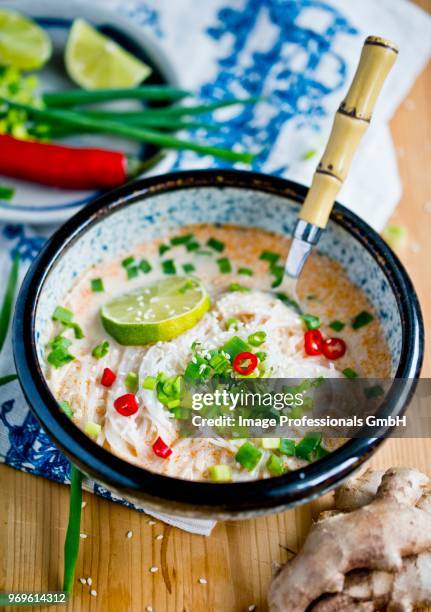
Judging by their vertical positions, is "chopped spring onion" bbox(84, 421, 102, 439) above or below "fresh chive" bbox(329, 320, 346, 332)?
below

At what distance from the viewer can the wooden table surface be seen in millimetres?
2068

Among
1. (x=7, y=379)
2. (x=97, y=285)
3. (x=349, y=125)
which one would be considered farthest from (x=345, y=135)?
(x=7, y=379)

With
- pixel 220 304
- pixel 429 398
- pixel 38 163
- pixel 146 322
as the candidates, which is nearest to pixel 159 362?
pixel 146 322

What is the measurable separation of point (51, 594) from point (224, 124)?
2.02 m

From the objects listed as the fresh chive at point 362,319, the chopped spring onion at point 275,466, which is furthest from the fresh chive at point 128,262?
the chopped spring onion at point 275,466

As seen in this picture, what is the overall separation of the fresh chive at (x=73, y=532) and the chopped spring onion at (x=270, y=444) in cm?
52

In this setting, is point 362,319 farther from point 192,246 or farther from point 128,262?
point 128,262

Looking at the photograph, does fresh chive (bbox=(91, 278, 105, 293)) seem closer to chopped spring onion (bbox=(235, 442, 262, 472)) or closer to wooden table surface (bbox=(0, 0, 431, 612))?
wooden table surface (bbox=(0, 0, 431, 612))

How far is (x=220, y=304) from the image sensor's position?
93.3 inches

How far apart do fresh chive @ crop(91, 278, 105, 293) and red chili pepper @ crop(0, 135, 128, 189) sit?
66cm

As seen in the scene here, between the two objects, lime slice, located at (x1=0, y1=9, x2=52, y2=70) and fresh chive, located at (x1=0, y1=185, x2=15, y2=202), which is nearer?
fresh chive, located at (x1=0, y1=185, x2=15, y2=202)

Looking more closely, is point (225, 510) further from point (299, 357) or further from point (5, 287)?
point (5, 287)

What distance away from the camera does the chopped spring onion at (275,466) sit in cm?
201

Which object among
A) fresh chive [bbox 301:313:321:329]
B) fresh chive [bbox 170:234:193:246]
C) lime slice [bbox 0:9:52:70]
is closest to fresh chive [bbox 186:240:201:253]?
fresh chive [bbox 170:234:193:246]
